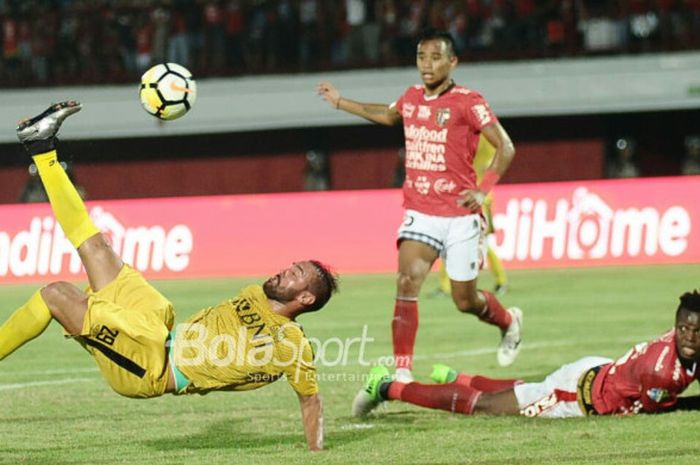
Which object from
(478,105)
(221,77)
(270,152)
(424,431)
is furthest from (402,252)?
(270,152)

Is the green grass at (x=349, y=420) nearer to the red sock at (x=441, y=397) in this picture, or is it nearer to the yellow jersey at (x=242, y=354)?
the red sock at (x=441, y=397)

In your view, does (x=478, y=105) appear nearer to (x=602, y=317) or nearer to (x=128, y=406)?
(x=128, y=406)

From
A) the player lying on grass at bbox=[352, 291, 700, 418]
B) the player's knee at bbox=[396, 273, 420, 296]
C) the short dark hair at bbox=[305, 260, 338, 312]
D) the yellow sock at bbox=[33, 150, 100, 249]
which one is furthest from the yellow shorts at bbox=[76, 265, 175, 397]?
the player's knee at bbox=[396, 273, 420, 296]

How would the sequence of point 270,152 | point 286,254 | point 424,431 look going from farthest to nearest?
point 270,152
point 286,254
point 424,431

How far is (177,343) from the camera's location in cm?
773

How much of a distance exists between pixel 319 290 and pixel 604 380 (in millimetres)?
1979

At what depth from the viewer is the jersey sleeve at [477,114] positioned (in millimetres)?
10099

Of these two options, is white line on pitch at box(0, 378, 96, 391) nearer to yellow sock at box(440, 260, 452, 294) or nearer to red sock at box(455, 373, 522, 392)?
red sock at box(455, 373, 522, 392)

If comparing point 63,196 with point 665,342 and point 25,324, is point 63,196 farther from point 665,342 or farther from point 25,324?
point 665,342

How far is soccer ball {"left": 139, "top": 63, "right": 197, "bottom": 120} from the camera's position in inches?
379

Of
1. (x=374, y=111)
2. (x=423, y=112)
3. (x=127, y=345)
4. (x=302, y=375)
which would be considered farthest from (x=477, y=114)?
(x=127, y=345)

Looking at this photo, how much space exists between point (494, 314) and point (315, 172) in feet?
67.6

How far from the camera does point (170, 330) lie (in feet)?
26.4

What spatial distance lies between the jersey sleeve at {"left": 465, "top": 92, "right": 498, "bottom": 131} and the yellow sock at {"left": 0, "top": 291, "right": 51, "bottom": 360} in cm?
378
